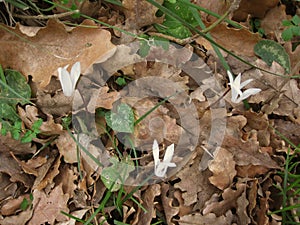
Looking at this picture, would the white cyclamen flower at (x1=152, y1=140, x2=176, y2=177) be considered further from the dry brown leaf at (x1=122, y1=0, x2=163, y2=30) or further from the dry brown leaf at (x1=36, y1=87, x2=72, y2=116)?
the dry brown leaf at (x1=122, y1=0, x2=163, y2=30)

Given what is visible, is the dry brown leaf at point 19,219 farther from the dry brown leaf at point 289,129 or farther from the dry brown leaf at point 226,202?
the dry brown leaf at point 289,129

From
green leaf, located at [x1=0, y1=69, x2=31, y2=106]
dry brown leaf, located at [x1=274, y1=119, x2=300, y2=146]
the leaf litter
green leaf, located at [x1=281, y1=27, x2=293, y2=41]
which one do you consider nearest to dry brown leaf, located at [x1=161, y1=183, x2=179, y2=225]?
the leaf litter

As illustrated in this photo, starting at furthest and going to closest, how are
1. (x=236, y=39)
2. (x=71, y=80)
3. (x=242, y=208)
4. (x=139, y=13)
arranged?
(x=236, y=39) < (x=139, y=13) < (x=242, y=208) < (x=71, y=80)

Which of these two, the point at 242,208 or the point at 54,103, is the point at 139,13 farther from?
the point at 242,208

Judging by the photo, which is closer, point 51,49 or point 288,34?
point 51,49

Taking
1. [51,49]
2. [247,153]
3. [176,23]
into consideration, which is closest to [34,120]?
[51,49]
